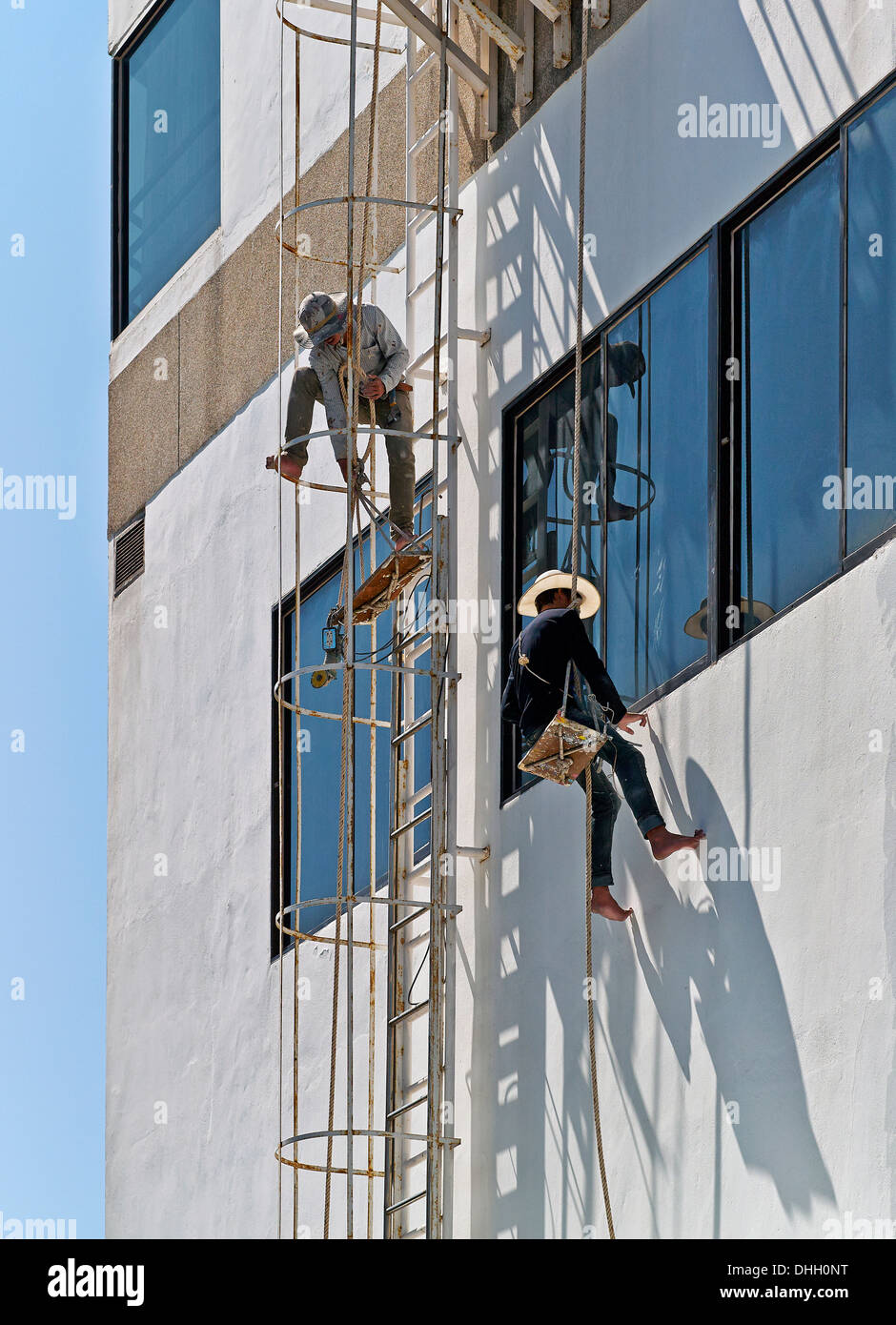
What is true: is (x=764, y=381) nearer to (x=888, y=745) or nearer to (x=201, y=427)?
(x=888, y=745)

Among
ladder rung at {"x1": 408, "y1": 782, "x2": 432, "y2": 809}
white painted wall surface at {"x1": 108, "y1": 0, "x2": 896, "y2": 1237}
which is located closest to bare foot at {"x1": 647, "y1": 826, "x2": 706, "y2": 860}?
white painted wall surface at {"x1": 108, "y1": 0, "x2": 896, "y2": 1237}

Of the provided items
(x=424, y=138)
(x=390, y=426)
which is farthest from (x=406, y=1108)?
(x=424, y=138)

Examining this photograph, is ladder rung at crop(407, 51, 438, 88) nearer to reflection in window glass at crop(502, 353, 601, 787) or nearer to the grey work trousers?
the grey work trousers

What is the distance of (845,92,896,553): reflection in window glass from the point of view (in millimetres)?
9945

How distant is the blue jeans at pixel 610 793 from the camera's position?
11.0 metres

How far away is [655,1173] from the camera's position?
1073cm

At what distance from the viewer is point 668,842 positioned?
10773mm

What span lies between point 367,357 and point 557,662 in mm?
2970

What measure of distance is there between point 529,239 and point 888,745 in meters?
4.93

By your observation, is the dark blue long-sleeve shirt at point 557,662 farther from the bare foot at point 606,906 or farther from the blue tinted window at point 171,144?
the blue tinted window at point 171,144

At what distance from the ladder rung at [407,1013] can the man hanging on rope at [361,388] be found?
2751mm

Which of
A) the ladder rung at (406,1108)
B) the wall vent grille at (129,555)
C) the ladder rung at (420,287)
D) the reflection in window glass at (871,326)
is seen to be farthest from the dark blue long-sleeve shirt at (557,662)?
the wall vent grille at (129,555)

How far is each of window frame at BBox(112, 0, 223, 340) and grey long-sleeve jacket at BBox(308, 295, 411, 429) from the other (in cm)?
724

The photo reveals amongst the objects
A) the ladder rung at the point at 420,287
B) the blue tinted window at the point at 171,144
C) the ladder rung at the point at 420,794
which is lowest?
the ladder rung at the point at 420,794
